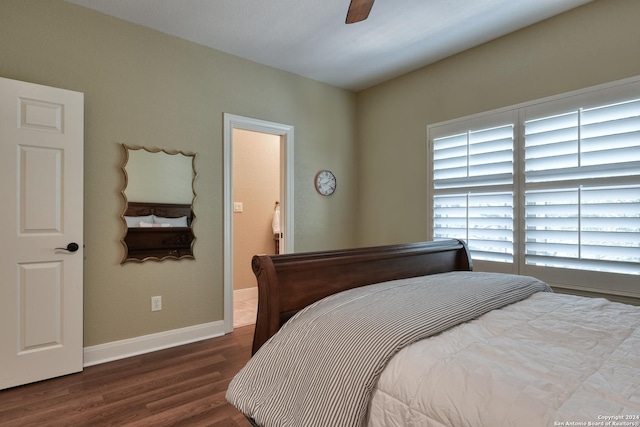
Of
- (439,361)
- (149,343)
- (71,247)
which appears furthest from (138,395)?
(439,361)

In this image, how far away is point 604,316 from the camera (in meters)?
1.42

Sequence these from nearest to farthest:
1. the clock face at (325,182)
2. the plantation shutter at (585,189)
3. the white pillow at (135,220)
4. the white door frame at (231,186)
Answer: the plantation shutter at (585,189) → the white pillow at (135,220) → the white door frame at (231,186) → the clock face at (325,182)

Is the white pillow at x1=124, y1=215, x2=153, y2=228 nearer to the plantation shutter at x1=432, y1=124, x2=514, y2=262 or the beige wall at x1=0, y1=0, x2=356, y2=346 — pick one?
the beige wall at x1=0, y1=0, x2=356, y2=346

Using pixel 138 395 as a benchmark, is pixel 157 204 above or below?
above

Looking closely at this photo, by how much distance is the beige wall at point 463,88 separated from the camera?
A: 2.51 metres

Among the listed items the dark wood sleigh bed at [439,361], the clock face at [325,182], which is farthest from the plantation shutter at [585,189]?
the clock face at [325,182]

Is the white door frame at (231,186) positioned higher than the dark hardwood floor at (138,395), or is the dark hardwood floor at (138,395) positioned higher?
A: the white door frame at (231,186)

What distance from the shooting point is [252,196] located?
16.2 ft

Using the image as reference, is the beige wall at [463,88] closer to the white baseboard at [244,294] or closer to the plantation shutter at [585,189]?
the plantation shutter at [585,189]

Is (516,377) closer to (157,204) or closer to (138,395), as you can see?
(138,395)

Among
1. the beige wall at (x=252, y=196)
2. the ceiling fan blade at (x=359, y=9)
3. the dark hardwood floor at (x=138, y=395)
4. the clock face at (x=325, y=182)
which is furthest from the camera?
the beige wall at (x=252, y=196)

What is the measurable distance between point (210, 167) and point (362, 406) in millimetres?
2741

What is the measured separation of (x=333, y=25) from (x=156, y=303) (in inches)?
112

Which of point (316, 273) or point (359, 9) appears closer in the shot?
point (316, 273)
